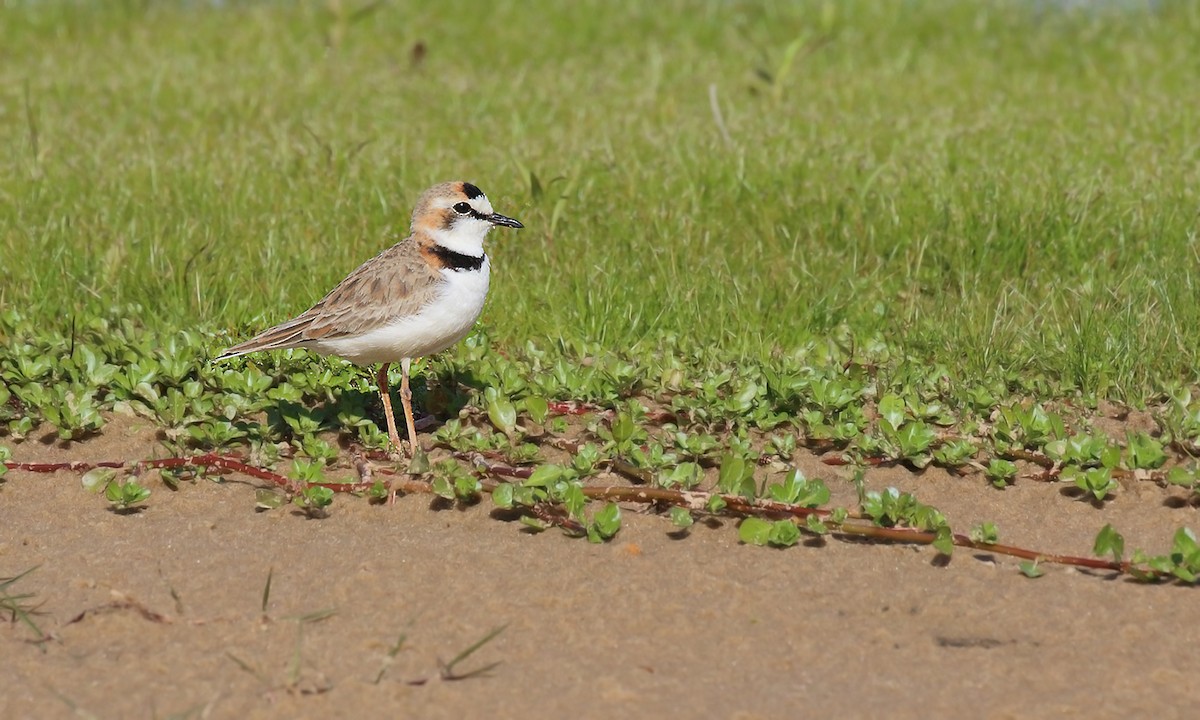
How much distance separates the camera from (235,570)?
468cm

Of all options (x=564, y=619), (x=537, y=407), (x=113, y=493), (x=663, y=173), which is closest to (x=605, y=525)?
(x=564, y=619)

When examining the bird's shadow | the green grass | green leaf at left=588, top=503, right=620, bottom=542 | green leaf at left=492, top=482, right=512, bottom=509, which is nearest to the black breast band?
the bird's shadow

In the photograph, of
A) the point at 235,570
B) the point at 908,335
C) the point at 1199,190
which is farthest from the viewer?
the point at 1199,190

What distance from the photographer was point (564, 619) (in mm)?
4309

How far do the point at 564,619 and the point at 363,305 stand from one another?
5.90ft

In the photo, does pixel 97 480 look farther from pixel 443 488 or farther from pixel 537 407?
pixel 537 407

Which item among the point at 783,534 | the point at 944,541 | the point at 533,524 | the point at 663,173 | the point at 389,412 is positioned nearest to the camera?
the point at 944,541

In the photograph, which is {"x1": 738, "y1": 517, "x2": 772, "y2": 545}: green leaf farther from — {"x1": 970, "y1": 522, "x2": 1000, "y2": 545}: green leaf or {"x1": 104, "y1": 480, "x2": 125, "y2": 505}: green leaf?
{"x1": 104, "y1": 480, "x2": 125, "y2": 505}: green leaf

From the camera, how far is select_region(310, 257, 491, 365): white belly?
18.0 ft

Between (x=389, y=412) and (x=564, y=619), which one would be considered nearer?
(x=564, y=619)

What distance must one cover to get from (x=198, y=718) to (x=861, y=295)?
4184 mm

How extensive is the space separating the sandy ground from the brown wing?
2.29ft

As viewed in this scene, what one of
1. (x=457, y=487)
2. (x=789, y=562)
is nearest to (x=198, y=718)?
(x=457, y=487)

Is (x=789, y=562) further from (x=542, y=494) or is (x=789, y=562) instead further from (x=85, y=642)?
(x=85, y=642)
